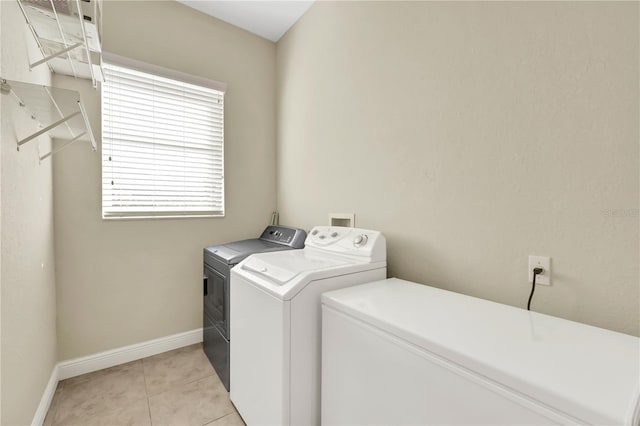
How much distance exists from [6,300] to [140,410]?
1.02m

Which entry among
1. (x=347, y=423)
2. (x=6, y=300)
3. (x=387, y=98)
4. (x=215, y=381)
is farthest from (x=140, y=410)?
(x=387, y=98)

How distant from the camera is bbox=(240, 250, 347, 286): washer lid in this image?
1.26 m

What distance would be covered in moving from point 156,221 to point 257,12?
2.01 meters

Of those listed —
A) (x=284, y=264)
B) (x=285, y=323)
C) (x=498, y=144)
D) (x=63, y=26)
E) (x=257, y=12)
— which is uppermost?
(x=257, y=12)

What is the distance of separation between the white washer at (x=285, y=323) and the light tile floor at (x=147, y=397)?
215 millimetres

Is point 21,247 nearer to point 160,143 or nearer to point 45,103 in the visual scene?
point 45,103

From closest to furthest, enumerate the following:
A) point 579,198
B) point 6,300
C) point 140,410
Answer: point 579,198
point 6,300
point 140,410

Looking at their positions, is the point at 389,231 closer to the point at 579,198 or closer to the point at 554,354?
the point at 579,198

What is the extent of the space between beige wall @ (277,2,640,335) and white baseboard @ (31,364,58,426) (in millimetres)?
Answer: 2075

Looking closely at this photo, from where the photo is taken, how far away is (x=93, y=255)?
200 centimetres

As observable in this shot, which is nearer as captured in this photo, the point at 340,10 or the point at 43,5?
the point at 43,5

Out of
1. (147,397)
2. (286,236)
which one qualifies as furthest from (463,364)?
→ (147,397)

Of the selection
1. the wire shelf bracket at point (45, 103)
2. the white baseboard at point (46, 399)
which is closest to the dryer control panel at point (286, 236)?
the wire shelf bracket at point (45, 103)

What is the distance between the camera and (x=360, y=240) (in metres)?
1.54
